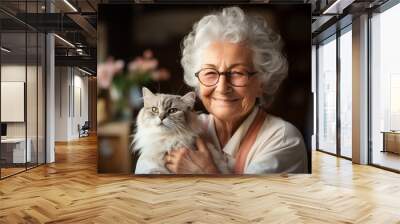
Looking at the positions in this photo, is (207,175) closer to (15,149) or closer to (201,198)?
(201,198)

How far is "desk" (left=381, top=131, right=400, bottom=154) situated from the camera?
23.1 ft

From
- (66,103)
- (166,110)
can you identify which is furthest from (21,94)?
(66,103)

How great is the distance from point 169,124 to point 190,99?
521 mm

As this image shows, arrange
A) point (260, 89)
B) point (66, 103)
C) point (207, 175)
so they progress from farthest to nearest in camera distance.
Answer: point (66, 103)
point (207, 175)
point (260, 89)

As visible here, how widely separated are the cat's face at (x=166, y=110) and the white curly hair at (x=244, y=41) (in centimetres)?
32

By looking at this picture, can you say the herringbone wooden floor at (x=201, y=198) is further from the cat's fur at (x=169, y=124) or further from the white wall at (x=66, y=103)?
the white wall at (x=66, y=103)

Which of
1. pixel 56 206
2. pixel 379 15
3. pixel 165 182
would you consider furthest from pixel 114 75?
pixel 379 15

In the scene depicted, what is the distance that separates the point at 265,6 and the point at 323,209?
A: 3.48m

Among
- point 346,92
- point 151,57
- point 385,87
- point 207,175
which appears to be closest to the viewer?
point 151,57

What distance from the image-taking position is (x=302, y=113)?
6387 millimetres

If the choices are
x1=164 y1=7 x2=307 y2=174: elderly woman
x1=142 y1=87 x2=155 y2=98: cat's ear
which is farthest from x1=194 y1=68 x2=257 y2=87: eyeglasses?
x1=142 y1=87 x2=155 y2=98: cat's ear

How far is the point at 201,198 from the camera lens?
4.87 m

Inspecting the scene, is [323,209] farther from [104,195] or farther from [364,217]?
[104,195]

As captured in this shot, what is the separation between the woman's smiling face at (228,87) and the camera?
20.4 feet
